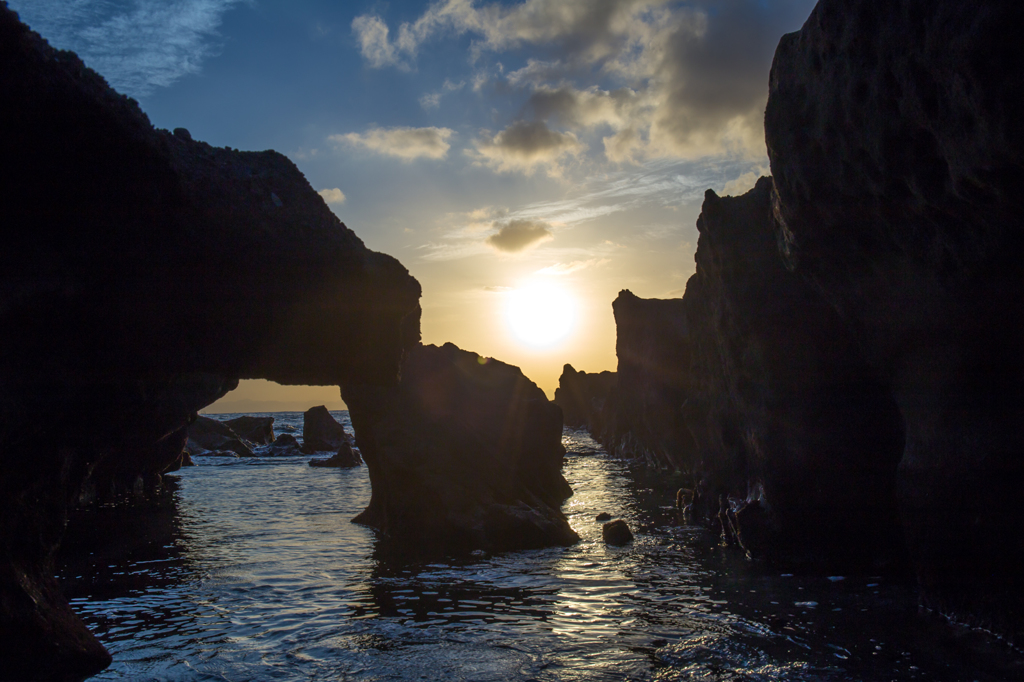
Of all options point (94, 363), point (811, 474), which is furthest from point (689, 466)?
point (94, 363)

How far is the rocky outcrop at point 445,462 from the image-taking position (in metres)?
19.5

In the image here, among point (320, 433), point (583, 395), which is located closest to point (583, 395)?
point (583, 395)

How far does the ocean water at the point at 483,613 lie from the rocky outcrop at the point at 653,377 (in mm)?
22098

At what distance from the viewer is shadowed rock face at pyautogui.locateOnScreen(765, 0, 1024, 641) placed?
687 cm

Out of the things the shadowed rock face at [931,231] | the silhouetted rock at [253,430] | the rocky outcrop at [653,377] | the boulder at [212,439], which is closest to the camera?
the shadowed rock face at [931,231]

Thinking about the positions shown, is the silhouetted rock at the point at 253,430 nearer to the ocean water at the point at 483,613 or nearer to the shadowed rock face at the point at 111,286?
the ocean water at the point at 483,613

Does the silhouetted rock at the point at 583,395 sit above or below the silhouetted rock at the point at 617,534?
above

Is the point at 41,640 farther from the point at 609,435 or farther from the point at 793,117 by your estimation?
the point at 609,435

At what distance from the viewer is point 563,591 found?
46.1ft

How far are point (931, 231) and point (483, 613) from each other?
34.8ft

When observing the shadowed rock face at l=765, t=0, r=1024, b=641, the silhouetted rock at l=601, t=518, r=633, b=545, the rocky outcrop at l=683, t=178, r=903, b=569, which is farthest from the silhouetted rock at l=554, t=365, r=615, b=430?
the shadowed rock face at l=765, t=0, r=1024, b=641

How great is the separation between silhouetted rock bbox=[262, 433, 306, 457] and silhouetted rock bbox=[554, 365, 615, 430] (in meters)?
41.9

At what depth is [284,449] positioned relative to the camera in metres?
60.8

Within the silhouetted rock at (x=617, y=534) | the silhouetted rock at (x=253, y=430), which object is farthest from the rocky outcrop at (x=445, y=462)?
the silhouetted rock at (x=253, y=430)
